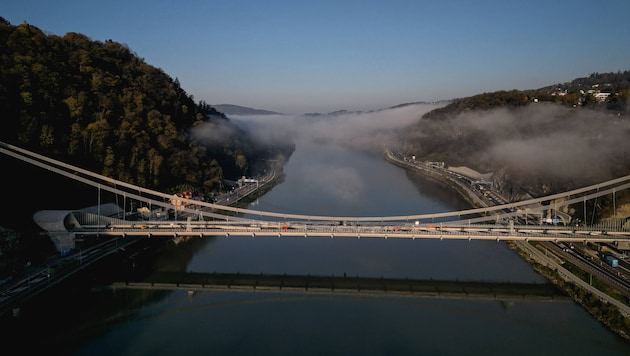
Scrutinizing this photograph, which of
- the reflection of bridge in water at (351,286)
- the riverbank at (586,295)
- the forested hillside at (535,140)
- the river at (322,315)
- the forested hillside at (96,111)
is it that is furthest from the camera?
the forested hillside at (535,140)

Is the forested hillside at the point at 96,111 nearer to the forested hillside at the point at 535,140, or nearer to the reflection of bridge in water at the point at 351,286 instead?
the reflection of bridge in water at the point at 351,286

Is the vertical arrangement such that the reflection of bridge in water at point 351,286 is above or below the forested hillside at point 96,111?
below

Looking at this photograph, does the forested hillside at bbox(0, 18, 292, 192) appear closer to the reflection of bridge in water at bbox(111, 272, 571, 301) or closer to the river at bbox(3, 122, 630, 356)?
the river at bbox(3, 122, 630, 356)

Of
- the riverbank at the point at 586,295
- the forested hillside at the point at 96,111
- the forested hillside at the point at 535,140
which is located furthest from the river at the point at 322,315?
the forested hillside at the point at 535,140

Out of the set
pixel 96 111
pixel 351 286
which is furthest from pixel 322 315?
pixel 96 111

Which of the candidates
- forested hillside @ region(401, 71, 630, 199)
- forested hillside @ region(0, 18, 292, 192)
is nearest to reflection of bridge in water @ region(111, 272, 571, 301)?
forested hillside @ region(0, 18, 292, 192)

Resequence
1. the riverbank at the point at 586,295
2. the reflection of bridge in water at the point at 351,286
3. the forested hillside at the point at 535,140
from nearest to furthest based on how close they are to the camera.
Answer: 1. the riverbank at the point at 586,295
2. the reflection of bridge in water at the point at 351,286
3. the forested hillside at the point at 535,140

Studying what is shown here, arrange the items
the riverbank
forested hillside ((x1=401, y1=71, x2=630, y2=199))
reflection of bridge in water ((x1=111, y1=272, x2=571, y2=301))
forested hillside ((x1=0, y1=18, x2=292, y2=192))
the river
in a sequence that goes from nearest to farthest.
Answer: the river, the riverbank, reflection of bridge in water ((x1=111, y1=272, x2=571, y2=301)), forested hillside ((x1=0, y1=18, x2=292, y2=192)), forested hillside ((x1=401, y1=71, x2=630, y2=199))
